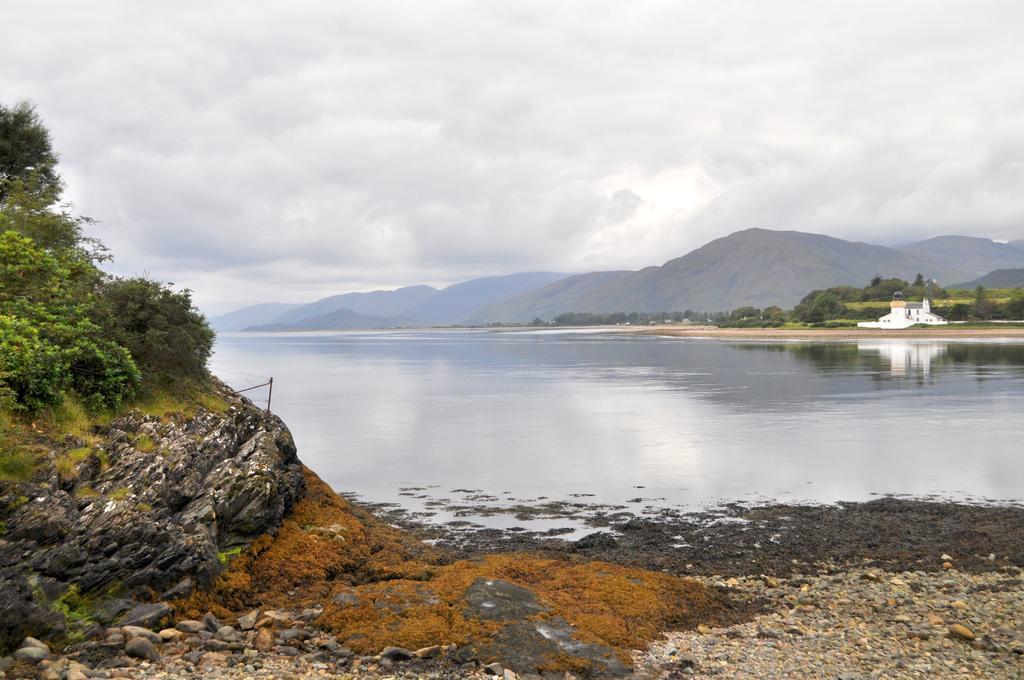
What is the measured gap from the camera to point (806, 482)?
2355 cm

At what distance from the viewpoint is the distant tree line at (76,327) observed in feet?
42.1

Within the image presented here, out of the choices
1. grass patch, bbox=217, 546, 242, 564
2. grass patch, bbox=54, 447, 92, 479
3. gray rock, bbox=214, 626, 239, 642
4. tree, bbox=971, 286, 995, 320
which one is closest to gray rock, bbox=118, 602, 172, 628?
gray rock, bbox=214, 626, 239, 642

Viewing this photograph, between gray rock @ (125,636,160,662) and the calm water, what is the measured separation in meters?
12.0

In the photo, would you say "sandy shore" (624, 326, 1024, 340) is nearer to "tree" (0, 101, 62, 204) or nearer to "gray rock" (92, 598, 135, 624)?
"tree" (0, 101, 62, 204)

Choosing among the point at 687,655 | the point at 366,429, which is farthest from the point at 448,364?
the point at 687,655

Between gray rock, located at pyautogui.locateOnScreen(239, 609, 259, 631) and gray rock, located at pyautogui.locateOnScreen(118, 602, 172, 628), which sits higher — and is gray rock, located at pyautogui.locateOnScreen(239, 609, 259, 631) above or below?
below

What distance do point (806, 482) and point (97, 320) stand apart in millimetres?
21251

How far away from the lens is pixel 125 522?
11812mm

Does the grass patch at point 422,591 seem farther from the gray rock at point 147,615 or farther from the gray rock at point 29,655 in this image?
the gray rock at point 29,655

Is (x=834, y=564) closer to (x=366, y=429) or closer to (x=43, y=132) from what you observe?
(x=366, y=429)

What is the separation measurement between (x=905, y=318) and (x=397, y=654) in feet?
596

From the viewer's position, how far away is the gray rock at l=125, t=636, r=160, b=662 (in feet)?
33.2

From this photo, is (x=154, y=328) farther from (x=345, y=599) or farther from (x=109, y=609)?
(x=345, y=599)

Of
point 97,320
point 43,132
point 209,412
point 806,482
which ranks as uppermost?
point 43,132
